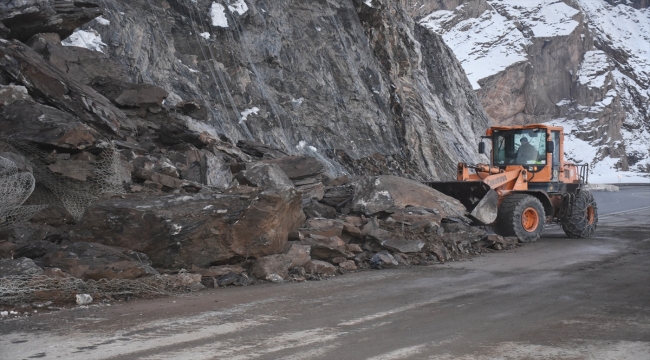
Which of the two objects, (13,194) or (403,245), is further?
(403,245)

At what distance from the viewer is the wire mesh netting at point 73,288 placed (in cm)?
712

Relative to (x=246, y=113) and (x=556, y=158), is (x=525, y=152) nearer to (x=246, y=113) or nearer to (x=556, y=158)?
(x=556, y=158)

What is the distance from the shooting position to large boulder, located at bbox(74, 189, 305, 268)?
9016mm

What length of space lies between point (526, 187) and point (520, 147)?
1000mm

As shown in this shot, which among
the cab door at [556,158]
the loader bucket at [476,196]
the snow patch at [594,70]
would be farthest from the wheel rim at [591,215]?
the snow patch at [594,70]

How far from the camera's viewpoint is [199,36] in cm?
2273

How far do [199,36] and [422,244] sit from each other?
14345 mm

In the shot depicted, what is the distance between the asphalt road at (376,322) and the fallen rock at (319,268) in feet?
1.18

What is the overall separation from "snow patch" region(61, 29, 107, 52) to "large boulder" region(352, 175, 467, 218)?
9565 millimetres

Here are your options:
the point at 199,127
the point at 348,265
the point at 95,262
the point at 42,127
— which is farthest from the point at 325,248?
the point at 199,127

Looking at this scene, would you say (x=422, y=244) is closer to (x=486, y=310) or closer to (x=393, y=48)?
(x=486, y=310)

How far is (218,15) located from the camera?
23797 millimetres

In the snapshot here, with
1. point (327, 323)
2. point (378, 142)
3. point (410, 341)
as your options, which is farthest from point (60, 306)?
point (378, 142)

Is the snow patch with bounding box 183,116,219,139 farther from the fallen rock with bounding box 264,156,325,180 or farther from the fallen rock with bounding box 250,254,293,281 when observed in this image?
the fallen rock with bounding box 250,254,293,281
